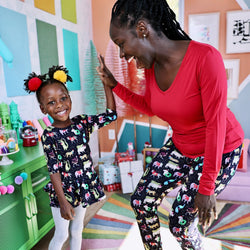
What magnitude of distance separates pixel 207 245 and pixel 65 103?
1.35m

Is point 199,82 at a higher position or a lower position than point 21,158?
higher

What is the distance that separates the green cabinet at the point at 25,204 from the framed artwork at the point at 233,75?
6.97 ft

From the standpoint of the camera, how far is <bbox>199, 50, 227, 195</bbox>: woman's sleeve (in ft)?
2.99

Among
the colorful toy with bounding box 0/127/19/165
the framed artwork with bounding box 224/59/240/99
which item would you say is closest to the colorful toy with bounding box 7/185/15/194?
the colorful toy with bounding box 0/127/19/165

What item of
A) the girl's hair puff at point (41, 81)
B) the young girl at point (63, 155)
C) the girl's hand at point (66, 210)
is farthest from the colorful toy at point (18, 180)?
the girl's hair puff at point (41, 81)

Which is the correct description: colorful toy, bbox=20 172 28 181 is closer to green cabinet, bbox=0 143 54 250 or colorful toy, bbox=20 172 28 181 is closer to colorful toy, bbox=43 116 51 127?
green cabinet, bbox=0 143 54 250

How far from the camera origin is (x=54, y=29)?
2.35 meters

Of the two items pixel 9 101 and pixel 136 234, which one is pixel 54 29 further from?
pixel 136 234

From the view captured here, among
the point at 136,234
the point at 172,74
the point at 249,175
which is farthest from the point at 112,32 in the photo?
the point at 249,175

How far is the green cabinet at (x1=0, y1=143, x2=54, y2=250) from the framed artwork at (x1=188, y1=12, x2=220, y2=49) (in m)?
2.08

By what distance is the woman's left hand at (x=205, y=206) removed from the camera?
0.99m

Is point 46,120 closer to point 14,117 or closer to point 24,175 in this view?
point 14,117

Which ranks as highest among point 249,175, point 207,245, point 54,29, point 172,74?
point 54,29

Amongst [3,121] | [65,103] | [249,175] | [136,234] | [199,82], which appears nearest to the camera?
[199,82]
